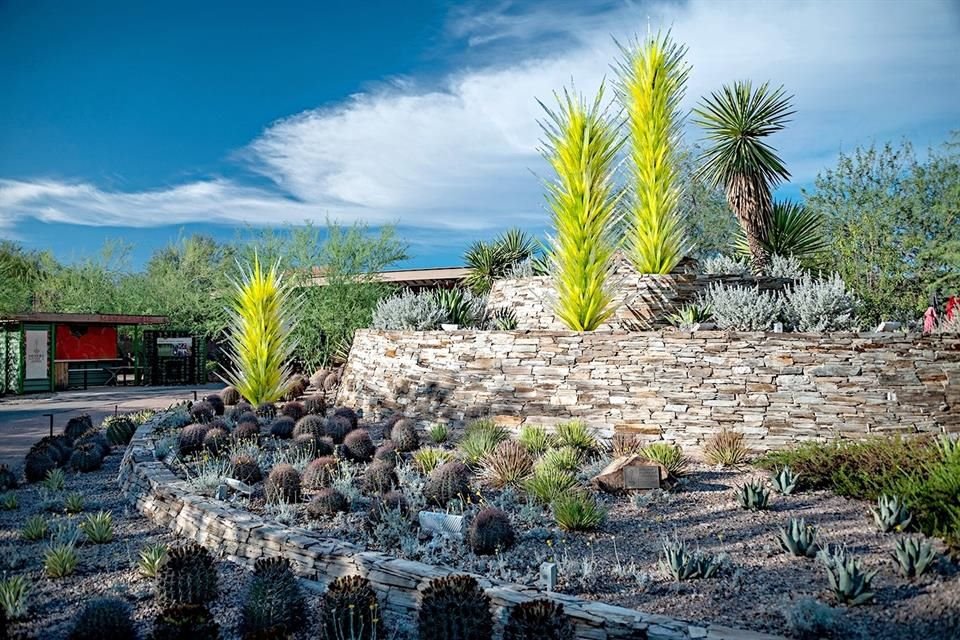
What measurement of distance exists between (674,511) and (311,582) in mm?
2850

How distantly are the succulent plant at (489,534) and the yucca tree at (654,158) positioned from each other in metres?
6.88

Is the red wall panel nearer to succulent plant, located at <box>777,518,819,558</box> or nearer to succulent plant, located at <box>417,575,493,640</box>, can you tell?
succulent plant, located at <box>417,575,493,640</box>

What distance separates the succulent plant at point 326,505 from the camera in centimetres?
523

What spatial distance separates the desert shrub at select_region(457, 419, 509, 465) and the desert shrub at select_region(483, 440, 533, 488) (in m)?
0.24

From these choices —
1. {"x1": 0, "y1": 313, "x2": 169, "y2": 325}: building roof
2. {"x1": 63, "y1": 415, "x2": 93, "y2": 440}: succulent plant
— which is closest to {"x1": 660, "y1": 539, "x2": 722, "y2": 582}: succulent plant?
{"x1": 63, "y1": 415, "x2": 93, "y2": 440}: succulent plant

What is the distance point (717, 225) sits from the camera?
82.5 ft

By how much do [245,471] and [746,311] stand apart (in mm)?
6073

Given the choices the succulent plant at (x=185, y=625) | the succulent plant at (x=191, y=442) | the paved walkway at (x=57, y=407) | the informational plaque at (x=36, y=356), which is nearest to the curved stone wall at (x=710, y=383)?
the succulent plant at (x=191, y=442)

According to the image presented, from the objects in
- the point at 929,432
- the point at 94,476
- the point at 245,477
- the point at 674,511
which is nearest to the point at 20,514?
the point at 94,476

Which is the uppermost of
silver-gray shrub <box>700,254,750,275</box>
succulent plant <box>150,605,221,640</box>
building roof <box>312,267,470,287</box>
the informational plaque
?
building roof <box>312,267,470,287</box>

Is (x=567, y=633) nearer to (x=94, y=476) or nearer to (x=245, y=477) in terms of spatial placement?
(x=245, y=477)

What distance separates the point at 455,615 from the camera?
3260 millimetres

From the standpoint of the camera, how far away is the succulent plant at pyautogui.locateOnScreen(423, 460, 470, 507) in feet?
17.6

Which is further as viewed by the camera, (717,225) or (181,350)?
(717,225)
